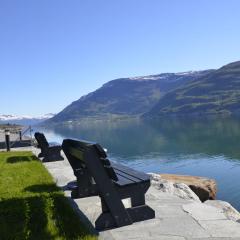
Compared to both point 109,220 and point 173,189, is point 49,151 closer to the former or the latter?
point 173,189

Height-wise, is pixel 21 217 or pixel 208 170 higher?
pixel 21 217

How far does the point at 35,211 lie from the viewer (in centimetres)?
871

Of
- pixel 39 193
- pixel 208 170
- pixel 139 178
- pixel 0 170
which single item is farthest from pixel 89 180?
pixel 208 170

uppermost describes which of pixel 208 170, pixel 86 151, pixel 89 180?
pixel 86 151

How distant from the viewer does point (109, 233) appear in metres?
7.36

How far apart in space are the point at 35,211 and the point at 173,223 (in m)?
3.02

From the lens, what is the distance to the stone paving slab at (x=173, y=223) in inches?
277

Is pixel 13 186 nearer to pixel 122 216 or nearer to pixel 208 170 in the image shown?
pixel 122 216

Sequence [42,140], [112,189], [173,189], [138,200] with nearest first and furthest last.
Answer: [112,189]
[138,200]
[173,189]
[42,140]

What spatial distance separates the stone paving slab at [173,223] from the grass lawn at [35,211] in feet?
1.31

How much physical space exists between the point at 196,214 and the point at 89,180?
3.03 meters

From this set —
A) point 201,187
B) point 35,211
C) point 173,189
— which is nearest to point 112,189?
point 35,211

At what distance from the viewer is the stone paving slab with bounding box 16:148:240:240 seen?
23.1ft

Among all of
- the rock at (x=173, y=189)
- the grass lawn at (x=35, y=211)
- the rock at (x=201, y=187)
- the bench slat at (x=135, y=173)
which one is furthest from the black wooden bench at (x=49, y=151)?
the bench slat at (x=135, y=173)
